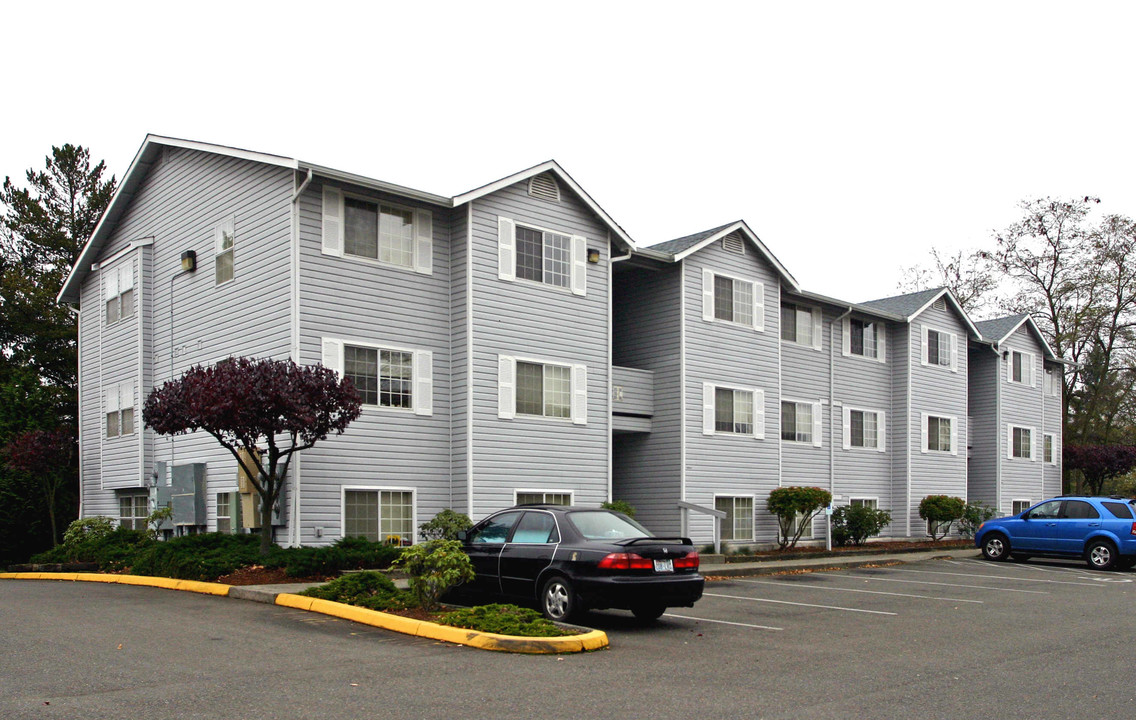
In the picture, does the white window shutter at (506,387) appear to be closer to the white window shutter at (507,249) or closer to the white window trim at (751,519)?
the white window shutter at (507,249)

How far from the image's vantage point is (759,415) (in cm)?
2784

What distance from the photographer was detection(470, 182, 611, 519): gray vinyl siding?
21297mm

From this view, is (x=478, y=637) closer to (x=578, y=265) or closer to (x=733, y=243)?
(x=578, y=265)

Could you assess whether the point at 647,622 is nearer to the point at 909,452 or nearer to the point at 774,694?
the point at 774,694

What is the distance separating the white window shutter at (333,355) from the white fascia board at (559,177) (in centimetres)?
384

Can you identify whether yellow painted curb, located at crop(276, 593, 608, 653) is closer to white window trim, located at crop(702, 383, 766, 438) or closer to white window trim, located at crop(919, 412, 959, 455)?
white window trim, located at crop(702, 383, 766, 438)

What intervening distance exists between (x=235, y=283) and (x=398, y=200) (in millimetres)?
3804

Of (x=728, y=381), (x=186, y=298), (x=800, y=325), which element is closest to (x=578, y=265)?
(x=728, y=381)

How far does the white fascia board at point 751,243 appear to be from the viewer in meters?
25.8

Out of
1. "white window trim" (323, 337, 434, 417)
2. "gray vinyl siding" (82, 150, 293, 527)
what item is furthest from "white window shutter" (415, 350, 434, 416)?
"gray vinyl siding" (82, 150, 293, 527)

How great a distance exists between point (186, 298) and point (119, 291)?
3647 millimetres

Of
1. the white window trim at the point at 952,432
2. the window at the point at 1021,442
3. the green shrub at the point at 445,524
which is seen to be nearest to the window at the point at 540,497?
the green shrub at the point at 445,524

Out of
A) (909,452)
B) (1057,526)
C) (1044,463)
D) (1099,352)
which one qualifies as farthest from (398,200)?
(1099,352)

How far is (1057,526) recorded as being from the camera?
80.1 feet
